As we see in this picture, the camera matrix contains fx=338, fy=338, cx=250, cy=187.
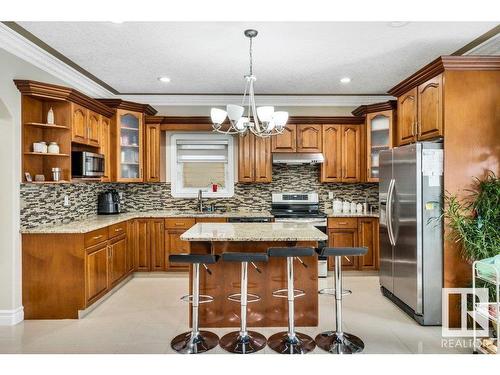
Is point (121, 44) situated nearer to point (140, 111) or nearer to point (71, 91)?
point (71, 91)

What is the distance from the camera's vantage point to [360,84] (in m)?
4.88

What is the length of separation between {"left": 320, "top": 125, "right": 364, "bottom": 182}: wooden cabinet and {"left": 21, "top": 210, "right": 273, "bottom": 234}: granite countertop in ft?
4.32

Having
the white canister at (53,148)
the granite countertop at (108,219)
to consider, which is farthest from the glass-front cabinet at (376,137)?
the white canister at (53,148)

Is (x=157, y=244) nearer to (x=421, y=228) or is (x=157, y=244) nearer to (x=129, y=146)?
(x=129, y=146)

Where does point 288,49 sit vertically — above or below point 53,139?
above

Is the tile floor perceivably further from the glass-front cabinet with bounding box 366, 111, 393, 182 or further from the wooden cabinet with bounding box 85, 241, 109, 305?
the glass-front cabinet with bounding box 366, 111, 393, 182

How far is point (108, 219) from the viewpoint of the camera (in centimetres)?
454

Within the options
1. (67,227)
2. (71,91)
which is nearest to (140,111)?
(71,91)

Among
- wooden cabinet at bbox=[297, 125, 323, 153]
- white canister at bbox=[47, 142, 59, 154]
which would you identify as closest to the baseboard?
white canister at bbox=[47, 142, 59, 154]

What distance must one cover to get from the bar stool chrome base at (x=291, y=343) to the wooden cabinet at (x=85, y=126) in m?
3.10

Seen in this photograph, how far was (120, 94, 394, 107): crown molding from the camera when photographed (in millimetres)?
5492

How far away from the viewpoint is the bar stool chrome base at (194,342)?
9.00 feet

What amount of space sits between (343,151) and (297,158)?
2.52 ft

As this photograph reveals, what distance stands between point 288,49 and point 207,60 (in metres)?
0.95
